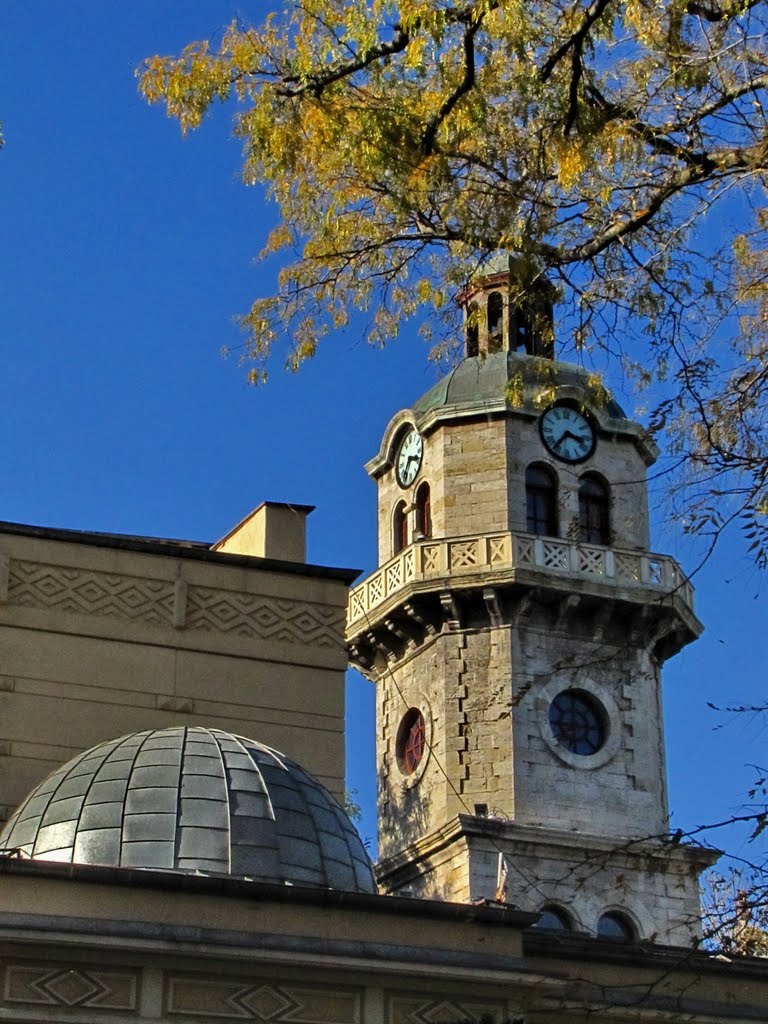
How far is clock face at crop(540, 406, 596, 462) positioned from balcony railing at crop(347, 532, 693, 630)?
7.32 ft

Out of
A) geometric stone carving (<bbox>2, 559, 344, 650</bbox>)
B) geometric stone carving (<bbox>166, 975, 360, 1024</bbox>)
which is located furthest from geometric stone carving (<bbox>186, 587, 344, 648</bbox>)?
geometric stone carving (<bbox>166, 975, 360, 1024</bbox>)

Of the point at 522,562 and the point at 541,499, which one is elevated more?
the point at 541,499

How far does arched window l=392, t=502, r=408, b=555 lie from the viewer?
42.4m

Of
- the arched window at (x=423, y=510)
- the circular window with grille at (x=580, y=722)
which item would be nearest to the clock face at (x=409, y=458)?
the arched window at (x=423, y=510)

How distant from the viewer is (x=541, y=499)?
134 ft

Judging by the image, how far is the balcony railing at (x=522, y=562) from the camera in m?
39.2

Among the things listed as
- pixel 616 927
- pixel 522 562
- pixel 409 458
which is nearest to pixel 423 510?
pixel 409 458

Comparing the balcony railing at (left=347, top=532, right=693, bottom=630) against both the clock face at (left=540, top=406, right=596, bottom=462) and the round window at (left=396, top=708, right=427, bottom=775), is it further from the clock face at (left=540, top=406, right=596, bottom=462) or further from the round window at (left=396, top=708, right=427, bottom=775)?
the round window at (left=396, top=708, right=427, bottom=775)

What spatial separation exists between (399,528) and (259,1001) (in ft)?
79.9

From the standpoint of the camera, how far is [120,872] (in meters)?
18.5

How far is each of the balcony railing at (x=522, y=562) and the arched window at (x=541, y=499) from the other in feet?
3.35

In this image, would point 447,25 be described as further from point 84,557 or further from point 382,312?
point 84,557

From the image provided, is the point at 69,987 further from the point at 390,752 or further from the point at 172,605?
the point at 390,752

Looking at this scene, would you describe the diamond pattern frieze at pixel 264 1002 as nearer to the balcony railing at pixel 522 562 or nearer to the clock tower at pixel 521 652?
the clock tower at pixel 521 652
